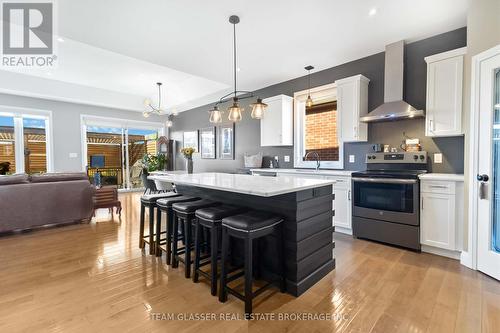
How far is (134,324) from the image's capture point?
167 cm

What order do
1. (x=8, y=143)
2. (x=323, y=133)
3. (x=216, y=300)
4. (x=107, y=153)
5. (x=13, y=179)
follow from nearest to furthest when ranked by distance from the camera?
(x=216, y=300) → (x=13, y=179) → (x=323, y=133) → (x=8, y=143) → (x=107, y=153)

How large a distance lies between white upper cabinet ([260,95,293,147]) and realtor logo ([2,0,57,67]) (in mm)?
3472

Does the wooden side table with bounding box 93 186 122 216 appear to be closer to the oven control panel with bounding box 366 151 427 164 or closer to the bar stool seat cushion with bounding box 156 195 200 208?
the bar stool seat cushion with bounding box 156 195 200 208

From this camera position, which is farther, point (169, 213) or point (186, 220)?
point (169, 213)

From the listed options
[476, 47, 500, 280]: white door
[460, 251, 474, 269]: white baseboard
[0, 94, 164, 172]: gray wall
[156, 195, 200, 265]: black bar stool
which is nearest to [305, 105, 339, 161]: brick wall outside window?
[476, 47, 500, 280]: white door

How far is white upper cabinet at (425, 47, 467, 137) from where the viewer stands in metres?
2.76

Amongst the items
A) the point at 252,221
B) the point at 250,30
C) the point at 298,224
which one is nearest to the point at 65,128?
the point at 250,30

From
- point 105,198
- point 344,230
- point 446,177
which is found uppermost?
point 446,177

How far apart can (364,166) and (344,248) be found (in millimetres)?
1444

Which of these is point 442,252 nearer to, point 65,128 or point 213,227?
point 213,227

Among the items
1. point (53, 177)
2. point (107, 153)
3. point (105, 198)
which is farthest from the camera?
point (107, 153)

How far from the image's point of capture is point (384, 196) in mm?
3088

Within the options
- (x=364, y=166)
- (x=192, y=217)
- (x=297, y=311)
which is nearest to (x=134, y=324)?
(x=192, y=217)

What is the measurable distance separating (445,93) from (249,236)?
2.99 meters
